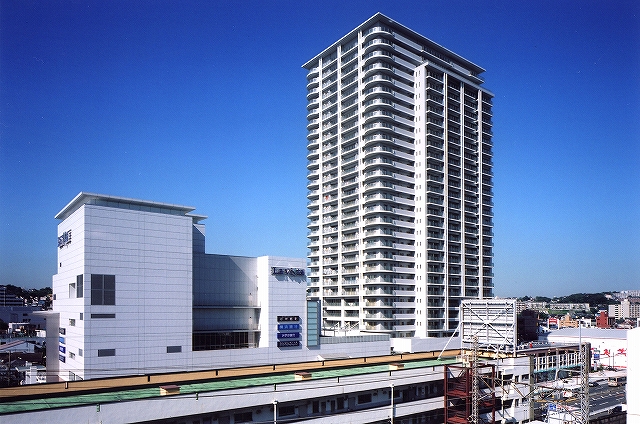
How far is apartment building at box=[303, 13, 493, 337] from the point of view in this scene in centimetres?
9869

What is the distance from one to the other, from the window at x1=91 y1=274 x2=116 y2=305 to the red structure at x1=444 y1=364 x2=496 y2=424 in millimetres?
36878

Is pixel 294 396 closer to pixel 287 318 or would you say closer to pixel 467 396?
pixel 467 396

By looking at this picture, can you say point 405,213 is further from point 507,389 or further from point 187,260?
point 187,260

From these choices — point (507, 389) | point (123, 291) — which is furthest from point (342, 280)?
point (123, 291)

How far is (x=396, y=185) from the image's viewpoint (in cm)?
10162

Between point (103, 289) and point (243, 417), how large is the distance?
20981 millimetres

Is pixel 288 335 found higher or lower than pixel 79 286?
lower

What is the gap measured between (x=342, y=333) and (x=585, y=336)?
77202mm

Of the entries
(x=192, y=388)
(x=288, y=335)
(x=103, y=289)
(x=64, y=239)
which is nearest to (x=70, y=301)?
(x=103, y=289)

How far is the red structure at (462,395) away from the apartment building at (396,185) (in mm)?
37872

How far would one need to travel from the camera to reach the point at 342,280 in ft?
344

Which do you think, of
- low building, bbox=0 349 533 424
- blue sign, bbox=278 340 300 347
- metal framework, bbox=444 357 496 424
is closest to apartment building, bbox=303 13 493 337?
blue sign, bbox=278 340 300 347

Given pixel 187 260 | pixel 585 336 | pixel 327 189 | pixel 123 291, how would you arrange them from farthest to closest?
pixel 585 336, pixel 327 189, pixel 187 260, pixel 123 291

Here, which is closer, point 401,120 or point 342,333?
point 342,333
